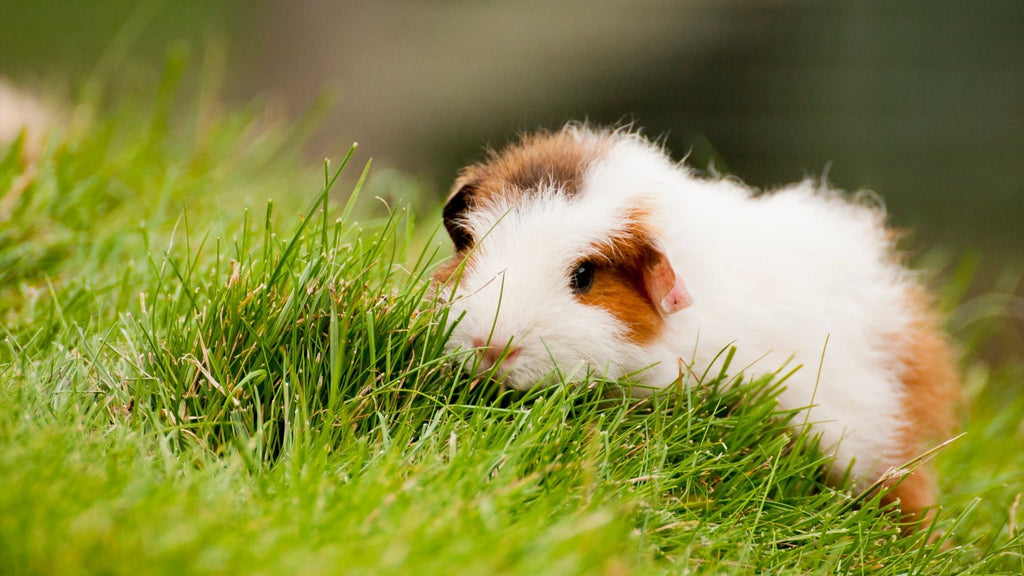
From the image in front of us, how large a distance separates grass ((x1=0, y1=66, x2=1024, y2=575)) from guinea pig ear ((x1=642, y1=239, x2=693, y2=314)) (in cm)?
26

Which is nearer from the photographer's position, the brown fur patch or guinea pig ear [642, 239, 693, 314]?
guinea pig ear [642, 239, 693, 314]

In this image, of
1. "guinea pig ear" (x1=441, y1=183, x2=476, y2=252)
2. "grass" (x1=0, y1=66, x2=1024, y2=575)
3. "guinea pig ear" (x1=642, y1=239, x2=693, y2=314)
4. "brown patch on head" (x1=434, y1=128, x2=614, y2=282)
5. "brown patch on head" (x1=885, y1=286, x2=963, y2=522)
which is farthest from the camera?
"brown patch on head" (x1=885, y1=286, x2=963, y2=522)

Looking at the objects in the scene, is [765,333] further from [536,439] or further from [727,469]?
[536,439]

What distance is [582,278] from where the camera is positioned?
270cm

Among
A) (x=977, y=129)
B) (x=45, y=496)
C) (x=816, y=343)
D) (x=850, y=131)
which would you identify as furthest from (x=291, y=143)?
(x=977, y=129)

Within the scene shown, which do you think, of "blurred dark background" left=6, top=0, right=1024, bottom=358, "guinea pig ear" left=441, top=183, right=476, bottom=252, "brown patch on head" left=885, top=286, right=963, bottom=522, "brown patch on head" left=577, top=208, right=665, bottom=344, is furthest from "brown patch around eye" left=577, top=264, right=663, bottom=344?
"blurred dark background" left=6, top=0, right=1024, bottom=358

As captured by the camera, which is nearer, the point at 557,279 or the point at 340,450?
the point at 340,450

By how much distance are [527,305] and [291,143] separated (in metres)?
2.96

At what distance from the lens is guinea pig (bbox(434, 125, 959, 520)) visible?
8.52 ft

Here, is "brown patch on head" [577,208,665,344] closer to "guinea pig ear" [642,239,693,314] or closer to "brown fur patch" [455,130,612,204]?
"guinea pig ear" [642,239,693,314]

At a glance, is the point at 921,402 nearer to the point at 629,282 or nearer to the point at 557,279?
the point at 629,282

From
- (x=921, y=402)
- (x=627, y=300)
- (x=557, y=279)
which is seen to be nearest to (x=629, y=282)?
(x=627, y=300)

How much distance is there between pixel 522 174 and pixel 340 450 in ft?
3.47

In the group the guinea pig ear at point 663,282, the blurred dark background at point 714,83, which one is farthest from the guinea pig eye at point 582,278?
the blurred dark background at point 714,83
